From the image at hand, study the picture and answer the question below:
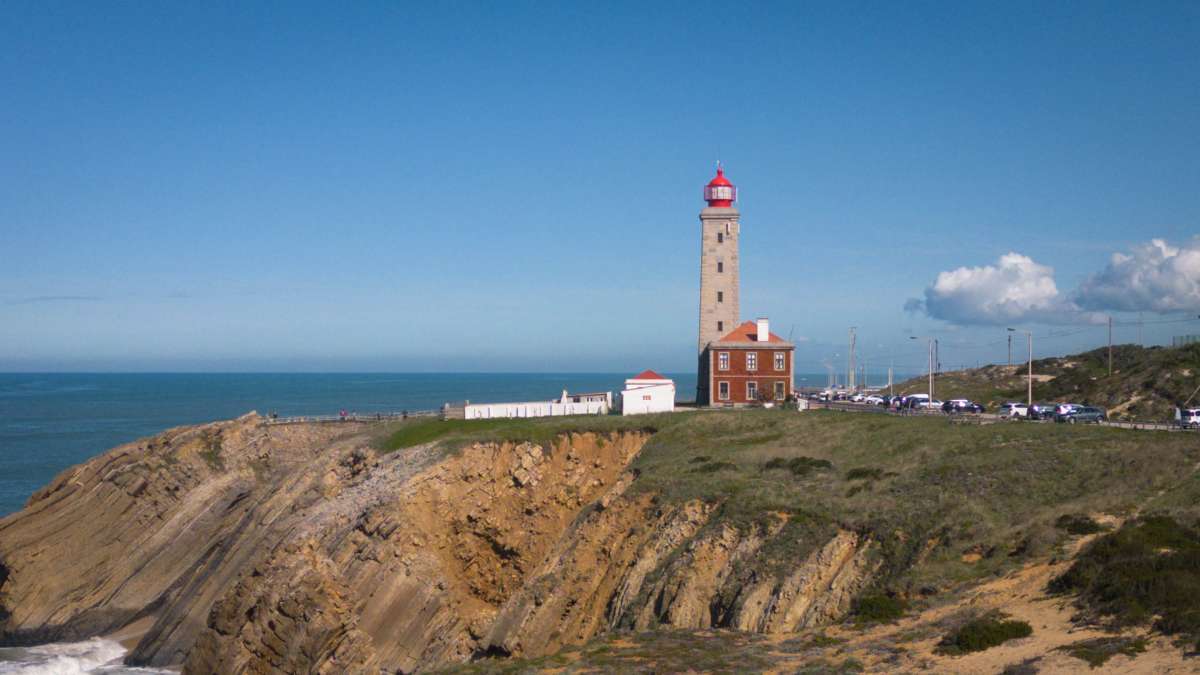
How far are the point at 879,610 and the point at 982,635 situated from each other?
3.40 metres

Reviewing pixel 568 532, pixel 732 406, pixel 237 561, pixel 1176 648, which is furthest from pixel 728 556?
pixel 732 406

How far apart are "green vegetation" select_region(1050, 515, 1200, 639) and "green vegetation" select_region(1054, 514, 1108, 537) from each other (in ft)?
2.14

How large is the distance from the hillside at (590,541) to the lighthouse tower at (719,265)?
14.3 meters

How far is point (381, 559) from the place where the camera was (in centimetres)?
3341

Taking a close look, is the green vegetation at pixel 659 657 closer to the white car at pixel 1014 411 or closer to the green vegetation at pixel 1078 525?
the green vegetation at pixel 1078 525

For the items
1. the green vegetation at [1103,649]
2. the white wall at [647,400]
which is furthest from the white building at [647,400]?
the green vegetation at [1103,649]

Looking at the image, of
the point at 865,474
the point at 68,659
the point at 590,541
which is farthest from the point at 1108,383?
the point at 68,659

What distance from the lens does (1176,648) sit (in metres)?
17.0

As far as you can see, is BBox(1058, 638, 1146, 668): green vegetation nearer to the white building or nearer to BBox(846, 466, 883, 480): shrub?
BBox(846, 466, 883, 480): shrub

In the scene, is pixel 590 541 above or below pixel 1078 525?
below

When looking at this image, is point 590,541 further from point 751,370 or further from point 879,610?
point 751,370

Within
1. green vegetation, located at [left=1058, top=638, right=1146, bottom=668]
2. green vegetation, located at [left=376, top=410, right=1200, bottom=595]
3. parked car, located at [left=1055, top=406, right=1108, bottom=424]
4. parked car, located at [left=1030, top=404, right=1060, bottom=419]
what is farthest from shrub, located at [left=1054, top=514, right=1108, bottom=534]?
parked car, located at [left=1030, top=404, right=1060, bottom=419]

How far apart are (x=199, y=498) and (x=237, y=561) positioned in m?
8.28

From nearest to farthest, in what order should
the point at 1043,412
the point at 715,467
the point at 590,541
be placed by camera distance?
the point at 590,541 → the point at 715,467 → the point at 1043,412
